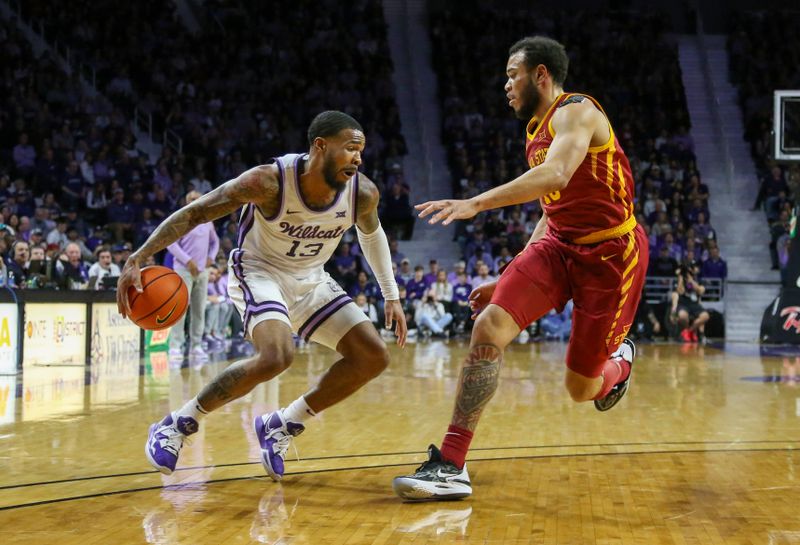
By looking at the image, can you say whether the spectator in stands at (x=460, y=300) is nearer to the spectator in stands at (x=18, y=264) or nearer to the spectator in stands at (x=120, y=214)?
the spectator in stands at (x=120, y=214)

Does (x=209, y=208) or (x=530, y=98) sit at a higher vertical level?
(x=530, y=98)

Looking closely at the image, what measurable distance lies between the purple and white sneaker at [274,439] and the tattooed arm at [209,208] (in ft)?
2.82

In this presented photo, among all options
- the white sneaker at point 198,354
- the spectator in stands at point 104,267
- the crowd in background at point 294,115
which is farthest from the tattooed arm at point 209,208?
the crowd in background at point 294,115

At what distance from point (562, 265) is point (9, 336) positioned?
690 cm

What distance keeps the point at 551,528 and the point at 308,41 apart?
67.9 feet

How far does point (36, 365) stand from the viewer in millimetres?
10398

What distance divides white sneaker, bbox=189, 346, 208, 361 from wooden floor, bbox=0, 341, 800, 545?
8.13 ft

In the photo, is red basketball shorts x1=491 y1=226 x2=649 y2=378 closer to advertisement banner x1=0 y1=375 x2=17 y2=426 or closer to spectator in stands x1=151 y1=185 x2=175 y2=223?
advertisement banner x1=0 y1=375 x2=17 y2=426

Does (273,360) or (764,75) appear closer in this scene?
(273,360)

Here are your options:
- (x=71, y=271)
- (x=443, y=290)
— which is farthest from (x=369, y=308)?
(x=71, y=271)

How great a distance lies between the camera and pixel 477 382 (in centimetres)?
453

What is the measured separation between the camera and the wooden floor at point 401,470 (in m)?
3.79

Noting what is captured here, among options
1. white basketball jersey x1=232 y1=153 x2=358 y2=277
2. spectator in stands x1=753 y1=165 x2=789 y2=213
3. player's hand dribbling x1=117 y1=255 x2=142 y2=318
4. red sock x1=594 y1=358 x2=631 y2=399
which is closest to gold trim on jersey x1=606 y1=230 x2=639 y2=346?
red sock x1=594 y1=358 x2=631 y2=399

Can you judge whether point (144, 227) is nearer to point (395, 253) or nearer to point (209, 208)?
point (395, 253)
